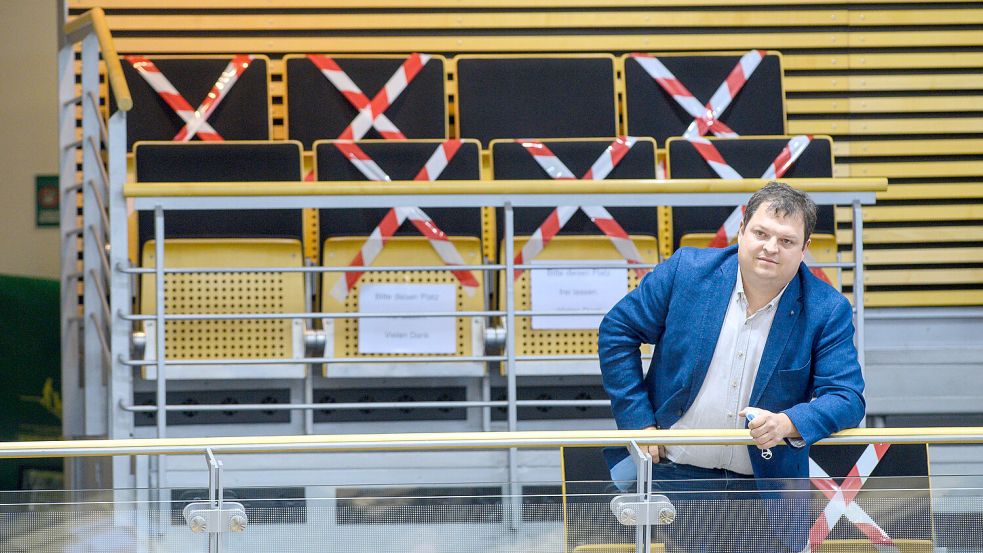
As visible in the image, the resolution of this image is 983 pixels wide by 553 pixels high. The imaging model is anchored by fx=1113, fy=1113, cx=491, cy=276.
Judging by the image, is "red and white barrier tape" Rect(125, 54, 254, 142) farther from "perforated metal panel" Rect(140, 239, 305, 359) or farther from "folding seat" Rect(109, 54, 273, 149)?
"perforated metal panel" Rect(140, 239, 305, 359)

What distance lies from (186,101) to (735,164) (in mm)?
2414

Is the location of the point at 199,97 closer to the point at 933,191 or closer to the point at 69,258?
the point at 69,258

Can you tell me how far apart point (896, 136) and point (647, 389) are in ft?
12.0

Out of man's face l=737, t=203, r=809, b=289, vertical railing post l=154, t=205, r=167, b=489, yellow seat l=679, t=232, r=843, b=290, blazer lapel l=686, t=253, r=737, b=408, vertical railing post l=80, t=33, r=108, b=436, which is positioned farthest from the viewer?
yellow seat l=679, t=232, r=843, b=290

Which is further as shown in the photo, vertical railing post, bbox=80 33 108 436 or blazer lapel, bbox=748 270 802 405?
vertical railing post, bbox=80 33 108 436

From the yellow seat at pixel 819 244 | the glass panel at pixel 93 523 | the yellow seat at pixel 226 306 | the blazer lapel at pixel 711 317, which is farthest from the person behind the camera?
the yellow seat at pixel 819 244

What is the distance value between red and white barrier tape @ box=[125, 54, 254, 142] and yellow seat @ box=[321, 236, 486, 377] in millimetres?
1083

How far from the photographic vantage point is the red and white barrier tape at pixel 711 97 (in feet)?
16.6

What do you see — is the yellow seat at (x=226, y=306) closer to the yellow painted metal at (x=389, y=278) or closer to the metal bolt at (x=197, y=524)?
the yellow painted metal at (x=389, y=278)

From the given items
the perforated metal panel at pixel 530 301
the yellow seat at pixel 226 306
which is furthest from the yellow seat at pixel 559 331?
the yellow seat at pixel 226 306

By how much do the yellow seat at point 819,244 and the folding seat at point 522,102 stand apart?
812 millimetres

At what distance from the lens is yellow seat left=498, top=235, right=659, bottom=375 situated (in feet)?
13.6

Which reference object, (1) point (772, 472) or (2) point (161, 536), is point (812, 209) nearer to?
(1) point (772, 472)

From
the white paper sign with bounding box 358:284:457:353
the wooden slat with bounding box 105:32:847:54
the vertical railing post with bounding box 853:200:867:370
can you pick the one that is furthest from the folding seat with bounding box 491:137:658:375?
the wooden slat with bounding box 105:32:847:54
